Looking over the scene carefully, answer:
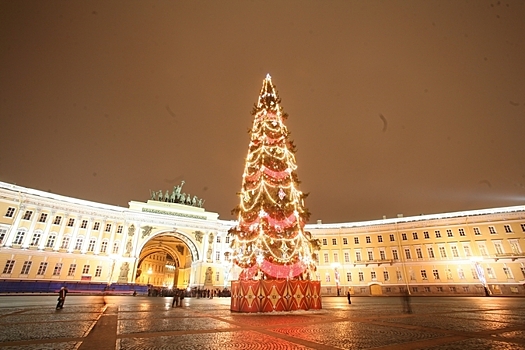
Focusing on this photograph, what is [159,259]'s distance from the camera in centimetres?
7025

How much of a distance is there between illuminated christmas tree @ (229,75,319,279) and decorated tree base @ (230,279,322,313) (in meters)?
0.42

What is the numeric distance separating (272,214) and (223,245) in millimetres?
41501

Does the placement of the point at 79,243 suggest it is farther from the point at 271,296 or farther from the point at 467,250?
the point at 467,250

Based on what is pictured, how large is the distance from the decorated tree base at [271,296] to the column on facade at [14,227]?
41.2 m

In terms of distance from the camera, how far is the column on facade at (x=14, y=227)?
36.5m

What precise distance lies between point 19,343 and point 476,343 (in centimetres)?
862

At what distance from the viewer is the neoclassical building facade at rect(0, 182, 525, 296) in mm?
37688

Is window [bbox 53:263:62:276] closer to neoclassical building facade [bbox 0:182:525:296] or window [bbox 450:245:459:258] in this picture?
neoclassical building facade [bbox 0:182:525:296]

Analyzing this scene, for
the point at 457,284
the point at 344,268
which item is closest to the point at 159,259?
the point at 344,268

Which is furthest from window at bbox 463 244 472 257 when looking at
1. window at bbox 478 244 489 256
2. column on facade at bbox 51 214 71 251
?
column on facade at bbox 51 214 71 251

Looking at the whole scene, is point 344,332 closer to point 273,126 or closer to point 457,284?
point 273,126

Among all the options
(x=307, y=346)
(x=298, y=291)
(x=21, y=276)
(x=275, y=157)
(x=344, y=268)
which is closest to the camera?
(x=307, y=346)

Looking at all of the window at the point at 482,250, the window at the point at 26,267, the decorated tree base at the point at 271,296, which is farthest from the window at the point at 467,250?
the window at the point at 26,267

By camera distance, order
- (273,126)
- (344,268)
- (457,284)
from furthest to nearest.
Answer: (344,268), (457,284), (273,126)
